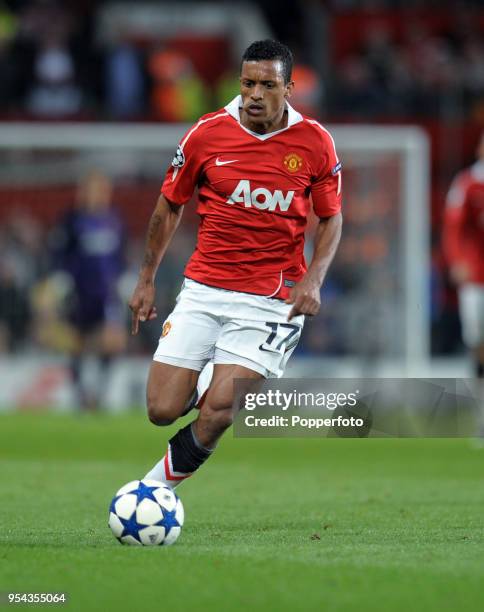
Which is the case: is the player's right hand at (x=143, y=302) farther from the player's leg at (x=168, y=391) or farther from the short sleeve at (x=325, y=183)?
the short sleeve at (x=325, y=183)

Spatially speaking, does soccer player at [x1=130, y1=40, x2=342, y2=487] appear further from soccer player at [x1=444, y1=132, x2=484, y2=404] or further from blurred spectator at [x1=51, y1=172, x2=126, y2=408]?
blurred spectator at [x1=51, y1=172, x2=126, y2=408]

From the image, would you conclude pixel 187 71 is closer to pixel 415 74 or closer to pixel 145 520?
pixel 415 74

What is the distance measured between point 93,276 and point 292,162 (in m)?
8.51

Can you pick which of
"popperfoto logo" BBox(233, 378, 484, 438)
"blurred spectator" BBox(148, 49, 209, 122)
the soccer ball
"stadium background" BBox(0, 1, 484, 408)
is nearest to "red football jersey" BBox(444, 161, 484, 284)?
"stadium background" BBox(0, 1, 484, 408)

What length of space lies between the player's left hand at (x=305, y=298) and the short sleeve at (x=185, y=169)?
0.76 meters

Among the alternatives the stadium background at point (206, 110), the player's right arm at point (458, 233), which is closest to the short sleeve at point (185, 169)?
the player's right arm at point (458, 233)

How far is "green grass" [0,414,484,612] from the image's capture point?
15.8 ft

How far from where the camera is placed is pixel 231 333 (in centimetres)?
→ 664

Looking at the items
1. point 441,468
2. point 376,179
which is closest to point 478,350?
point 441,468

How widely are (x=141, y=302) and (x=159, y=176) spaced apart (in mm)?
10407

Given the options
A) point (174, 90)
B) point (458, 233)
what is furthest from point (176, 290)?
point (458, 233)

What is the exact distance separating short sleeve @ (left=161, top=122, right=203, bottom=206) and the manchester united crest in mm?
407

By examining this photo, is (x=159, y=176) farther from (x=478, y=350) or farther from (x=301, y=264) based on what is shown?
(x=301, y=264)

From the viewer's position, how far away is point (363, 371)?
16578mm
